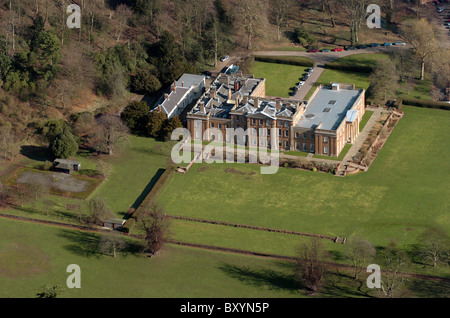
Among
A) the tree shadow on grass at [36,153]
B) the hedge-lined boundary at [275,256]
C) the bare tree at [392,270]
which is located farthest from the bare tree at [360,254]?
the tree shadow on grass at [36,153]

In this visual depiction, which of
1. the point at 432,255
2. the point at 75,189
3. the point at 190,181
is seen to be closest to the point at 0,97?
the point at 75,189

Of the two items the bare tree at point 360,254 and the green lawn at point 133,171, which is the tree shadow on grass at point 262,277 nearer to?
the bare tree at point 360,254

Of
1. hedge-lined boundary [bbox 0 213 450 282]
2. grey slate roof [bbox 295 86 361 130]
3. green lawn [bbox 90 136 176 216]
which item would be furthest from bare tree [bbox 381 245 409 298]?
green lawn [bbox 90 136 176 216]

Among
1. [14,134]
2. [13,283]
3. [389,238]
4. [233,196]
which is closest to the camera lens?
[13,283]

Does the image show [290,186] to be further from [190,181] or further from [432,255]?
[432,255]

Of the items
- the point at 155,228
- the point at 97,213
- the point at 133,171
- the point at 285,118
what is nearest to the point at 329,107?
the point at 285,118

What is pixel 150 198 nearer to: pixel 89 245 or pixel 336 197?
pixel 89 245
